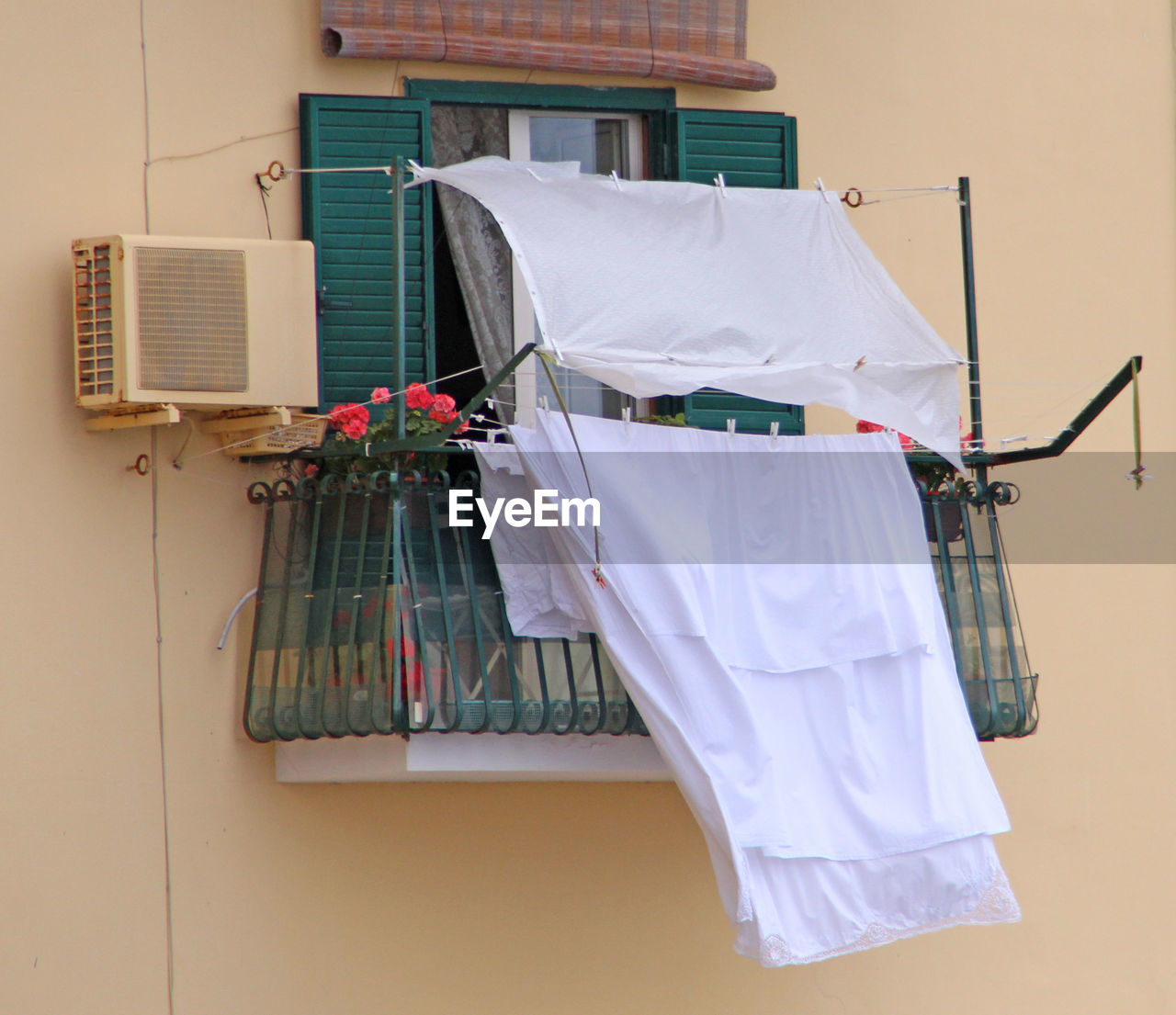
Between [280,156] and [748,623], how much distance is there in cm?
229

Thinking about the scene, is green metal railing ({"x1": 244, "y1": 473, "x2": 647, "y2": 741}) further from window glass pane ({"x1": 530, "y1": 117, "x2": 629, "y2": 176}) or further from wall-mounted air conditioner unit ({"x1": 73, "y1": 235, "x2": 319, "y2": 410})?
window glass pane ({"x1": 530, "y1": 117, "x2": 629, "y2": 176})

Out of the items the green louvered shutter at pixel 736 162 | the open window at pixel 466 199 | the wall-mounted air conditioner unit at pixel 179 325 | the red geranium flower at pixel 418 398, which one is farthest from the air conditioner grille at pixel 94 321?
the green louvered shutter at pixel 736 162

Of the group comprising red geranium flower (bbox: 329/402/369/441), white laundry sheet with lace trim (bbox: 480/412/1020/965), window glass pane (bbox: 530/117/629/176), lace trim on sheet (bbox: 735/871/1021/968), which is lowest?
lace trim on sheet (bbox: 735/871/1021/968)

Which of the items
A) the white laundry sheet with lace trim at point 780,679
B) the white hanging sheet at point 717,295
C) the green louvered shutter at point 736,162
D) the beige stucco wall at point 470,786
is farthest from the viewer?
the green louvered shutter at point 736,162

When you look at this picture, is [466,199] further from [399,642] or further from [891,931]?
[891,931]

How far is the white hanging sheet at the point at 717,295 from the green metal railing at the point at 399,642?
2.31 feet

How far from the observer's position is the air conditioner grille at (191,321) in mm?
5402

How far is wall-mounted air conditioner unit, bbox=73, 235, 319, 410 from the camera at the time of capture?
212 inches

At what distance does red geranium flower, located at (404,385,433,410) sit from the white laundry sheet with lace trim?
12.6 inches

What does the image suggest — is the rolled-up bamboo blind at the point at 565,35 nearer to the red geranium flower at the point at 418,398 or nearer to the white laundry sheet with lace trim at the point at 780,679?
the red geranium flower at the point at 418,398

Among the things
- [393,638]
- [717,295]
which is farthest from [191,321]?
[717,295]

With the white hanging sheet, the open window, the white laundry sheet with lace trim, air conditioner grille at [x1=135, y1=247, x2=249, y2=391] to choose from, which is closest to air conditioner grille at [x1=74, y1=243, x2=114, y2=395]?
air conditioner grille at [x1=135, y1=247, x2=249, y2=391]

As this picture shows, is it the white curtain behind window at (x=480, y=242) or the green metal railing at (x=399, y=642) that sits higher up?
the white curtain behind window at (x=480, y=242)

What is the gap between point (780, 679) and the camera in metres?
5.42
